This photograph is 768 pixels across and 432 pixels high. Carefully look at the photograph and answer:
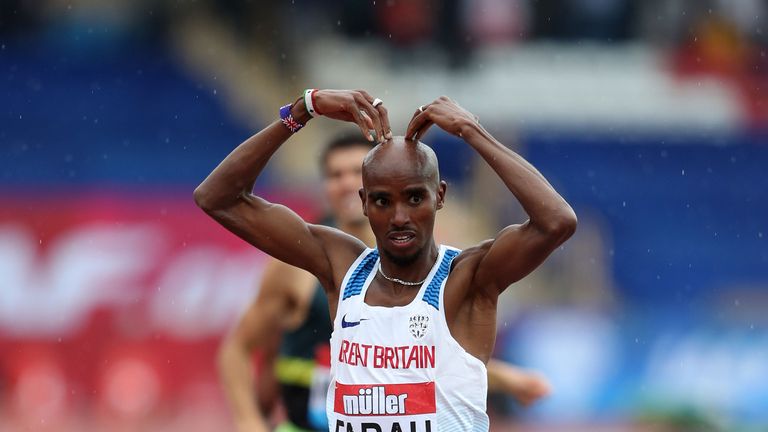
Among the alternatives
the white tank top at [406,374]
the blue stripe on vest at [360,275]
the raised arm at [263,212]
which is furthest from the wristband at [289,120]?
the white tank top at [406,374]

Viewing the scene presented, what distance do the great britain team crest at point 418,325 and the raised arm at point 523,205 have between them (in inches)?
9.3

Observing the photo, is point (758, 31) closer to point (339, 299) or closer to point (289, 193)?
point (289, 193)

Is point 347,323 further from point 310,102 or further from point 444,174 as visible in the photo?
point 444,174

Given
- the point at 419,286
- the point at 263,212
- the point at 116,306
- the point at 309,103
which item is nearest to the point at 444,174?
the point at 116,306

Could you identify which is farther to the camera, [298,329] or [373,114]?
[298,329]

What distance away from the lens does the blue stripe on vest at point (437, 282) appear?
475 cm

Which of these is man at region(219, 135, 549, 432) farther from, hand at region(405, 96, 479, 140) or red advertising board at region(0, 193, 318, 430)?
red advertising board at region(0, 193, 318, 430)

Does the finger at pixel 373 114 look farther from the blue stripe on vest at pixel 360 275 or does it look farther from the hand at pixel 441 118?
the blue stripe on vest at pixel 360 275

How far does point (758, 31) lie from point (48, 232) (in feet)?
39.1

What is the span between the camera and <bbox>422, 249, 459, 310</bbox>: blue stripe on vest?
4.75 m

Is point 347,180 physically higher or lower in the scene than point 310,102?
higher

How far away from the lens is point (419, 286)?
4.84 meters

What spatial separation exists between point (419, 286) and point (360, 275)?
24 centimetres

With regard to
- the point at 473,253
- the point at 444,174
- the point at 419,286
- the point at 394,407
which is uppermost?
the point at 444,174
